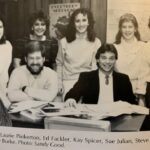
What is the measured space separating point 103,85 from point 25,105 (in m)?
0.15

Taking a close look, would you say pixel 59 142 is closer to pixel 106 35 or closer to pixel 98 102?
pixel 98 102

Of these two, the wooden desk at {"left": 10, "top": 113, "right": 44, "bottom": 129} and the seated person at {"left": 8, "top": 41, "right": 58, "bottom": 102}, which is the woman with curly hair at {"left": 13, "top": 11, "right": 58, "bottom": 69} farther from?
the wooden desk at {"left": 10, "top": 113, "right": 44, "bottom": 129}

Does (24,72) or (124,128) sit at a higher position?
(24,72)

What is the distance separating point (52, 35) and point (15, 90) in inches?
5.0

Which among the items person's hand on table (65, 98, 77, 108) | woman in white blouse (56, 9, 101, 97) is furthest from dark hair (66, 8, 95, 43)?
person's hand on table (65, 98, 77, 108)

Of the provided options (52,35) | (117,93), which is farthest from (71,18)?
(117,93)

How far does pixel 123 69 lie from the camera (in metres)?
0.65

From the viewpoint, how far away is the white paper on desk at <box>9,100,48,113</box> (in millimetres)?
671

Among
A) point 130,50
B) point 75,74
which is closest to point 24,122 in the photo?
point 75,74

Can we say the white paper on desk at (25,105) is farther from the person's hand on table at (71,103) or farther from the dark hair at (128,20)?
the dark hair at (128,20)

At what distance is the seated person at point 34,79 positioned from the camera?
0.67 meters

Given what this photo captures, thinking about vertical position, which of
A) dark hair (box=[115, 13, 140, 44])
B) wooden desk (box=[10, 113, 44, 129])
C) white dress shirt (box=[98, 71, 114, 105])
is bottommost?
wooden desk (box=[10, 113, 44, 129])

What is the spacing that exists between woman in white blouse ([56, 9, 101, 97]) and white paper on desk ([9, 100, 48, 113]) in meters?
0.05

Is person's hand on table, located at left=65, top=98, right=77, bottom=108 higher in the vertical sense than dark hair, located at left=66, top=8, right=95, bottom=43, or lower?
lower
